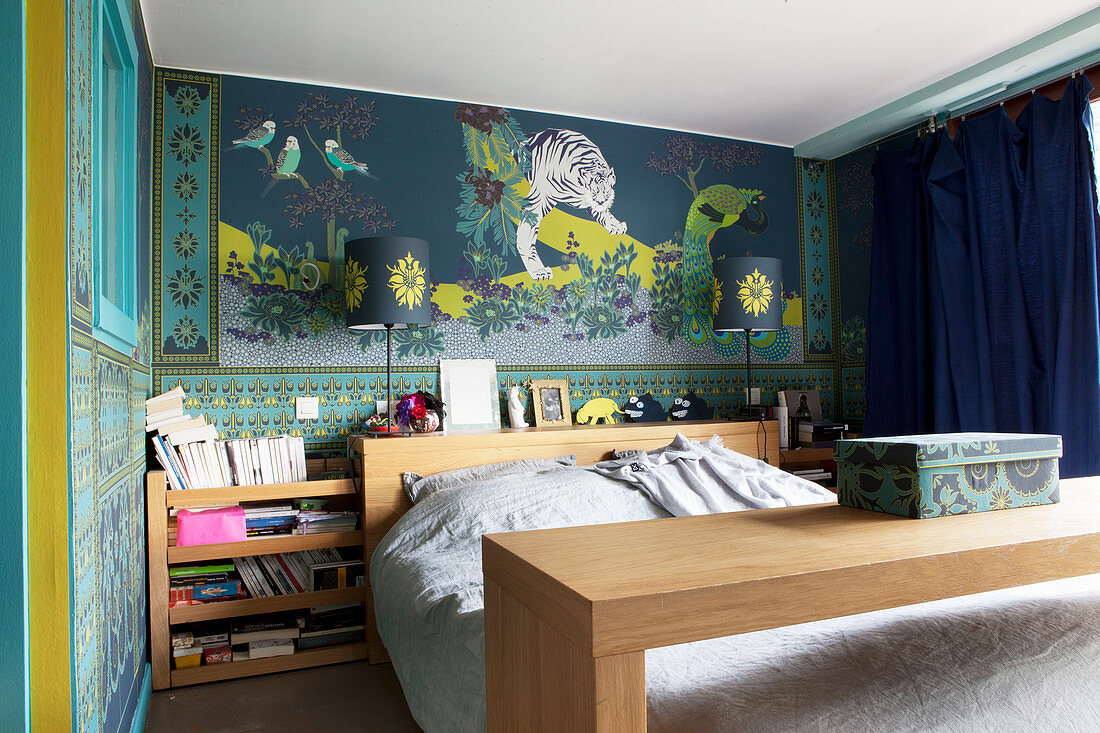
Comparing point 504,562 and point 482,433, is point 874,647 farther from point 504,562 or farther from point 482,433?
point 482,433

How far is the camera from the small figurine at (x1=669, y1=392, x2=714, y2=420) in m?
3.92

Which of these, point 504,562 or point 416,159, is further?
point 416,159

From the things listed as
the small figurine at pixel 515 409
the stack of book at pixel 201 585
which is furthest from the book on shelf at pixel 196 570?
the small figurine at pixel 515 409

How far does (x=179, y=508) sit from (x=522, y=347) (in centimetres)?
170

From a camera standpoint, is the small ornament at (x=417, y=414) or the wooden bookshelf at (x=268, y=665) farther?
the small ornament at (x=417, y=414)

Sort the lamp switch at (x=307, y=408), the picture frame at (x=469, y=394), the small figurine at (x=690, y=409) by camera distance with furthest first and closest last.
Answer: the small figurine at (x=690, y=409) < the picture frame at (x=469, y=394) < the lamp switch at (x=307, y=408)

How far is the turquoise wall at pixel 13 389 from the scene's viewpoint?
3.63 ft

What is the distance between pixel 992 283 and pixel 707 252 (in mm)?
1410

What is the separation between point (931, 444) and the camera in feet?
3.39

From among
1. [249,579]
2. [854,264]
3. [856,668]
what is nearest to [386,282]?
[249,579]

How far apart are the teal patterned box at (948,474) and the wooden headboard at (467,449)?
2.05 meters

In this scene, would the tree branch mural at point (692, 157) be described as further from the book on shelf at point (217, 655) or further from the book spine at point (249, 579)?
the book on shelf at point (217, 655)

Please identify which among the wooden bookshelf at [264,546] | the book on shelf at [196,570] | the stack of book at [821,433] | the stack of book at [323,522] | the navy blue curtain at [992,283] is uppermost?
the navy blue curtain at [992,283]

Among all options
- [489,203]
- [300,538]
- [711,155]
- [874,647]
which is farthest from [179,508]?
[711,155]
